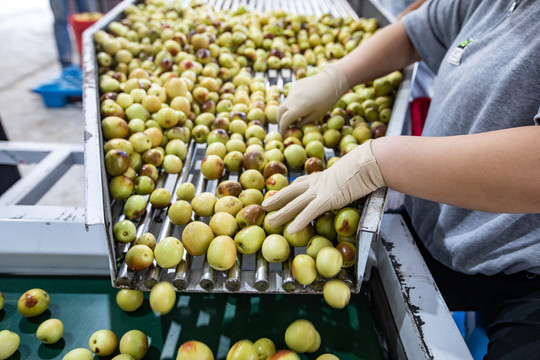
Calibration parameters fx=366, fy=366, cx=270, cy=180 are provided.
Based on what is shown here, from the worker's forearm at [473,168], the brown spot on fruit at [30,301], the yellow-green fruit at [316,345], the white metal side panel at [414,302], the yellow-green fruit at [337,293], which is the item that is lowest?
the yellow-green fruit at [316,345]

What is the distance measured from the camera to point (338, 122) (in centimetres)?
198

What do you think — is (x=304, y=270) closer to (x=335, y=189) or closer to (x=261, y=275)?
(x=261, y=275)

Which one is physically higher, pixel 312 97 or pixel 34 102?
pixel 312 97

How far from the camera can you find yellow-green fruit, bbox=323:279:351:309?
1.21m

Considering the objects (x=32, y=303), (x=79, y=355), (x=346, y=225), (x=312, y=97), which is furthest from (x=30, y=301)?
(x=312, y=97)

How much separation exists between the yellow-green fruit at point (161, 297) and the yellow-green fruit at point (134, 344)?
112mm

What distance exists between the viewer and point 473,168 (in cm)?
106

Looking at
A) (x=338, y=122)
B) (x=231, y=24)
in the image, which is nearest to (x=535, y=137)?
(x=338, y=122)

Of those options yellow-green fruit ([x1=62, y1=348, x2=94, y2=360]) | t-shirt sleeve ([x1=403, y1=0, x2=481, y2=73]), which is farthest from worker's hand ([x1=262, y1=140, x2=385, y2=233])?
t-shirt sleeve ([x1=403, y1=0, x2=481, y2=73])

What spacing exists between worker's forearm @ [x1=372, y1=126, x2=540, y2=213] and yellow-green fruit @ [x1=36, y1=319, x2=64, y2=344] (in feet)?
3.98

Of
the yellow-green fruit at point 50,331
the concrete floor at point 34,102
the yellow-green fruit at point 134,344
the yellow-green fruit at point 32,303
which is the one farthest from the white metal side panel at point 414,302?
the concrete floor at point 34,102

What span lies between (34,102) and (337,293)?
247 inches

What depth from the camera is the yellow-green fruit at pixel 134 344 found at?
3.91 feet

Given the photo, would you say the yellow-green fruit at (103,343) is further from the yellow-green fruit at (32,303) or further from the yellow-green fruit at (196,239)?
the yellow-green fruit at (196,239)
